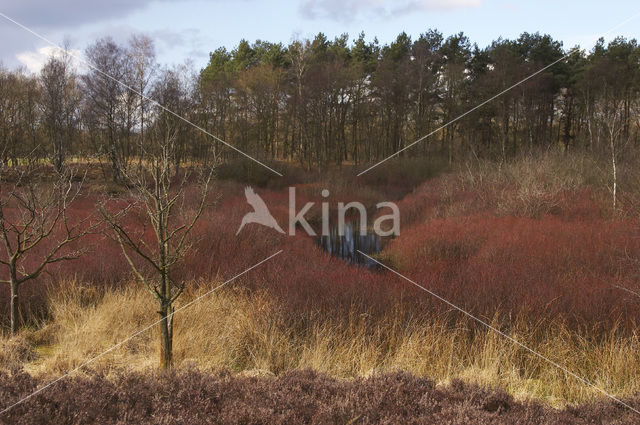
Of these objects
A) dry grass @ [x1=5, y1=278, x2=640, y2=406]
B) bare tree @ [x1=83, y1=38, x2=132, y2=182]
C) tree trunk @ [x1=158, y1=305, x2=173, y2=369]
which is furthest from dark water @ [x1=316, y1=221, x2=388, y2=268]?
bare tree @ [x1=83, y1=38, x2=132, y2=182]

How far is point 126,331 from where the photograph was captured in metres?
5.48

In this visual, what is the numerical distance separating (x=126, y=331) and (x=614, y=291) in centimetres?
717

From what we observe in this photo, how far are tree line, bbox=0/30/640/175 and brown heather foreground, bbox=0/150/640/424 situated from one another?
52.7 ft

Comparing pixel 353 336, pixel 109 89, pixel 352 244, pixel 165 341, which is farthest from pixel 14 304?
pixel 109 89

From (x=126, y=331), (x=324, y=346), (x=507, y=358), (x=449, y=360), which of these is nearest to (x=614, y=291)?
(x=507, y=358)

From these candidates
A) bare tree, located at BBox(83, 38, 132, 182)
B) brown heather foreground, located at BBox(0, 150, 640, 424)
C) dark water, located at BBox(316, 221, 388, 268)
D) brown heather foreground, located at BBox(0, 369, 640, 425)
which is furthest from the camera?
bare tree, located at BBox(83, 38, 132, 182)

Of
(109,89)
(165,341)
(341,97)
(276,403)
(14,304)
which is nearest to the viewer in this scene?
(276,403)

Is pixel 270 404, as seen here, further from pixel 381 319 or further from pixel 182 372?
pixel 381 319

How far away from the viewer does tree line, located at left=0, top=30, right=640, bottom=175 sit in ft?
83.5

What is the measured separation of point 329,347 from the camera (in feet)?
18.4

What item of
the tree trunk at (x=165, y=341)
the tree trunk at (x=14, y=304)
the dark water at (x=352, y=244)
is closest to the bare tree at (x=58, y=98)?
the dark water at (x=352, y=244)

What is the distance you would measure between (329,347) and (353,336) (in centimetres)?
37

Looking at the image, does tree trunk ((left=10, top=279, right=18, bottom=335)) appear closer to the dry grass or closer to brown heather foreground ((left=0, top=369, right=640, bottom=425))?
the dry grass

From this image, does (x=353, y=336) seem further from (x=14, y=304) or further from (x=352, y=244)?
(x=352, y=244)
